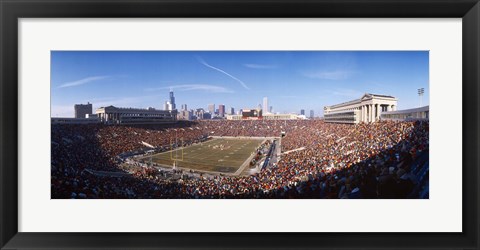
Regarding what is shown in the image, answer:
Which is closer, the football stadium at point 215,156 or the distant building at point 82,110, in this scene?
the distant building at point 82,110

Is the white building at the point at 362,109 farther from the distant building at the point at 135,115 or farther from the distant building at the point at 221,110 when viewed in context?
the distant building at the point at 135,115

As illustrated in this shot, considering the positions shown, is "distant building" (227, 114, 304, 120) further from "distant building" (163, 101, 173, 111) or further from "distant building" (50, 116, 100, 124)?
"distant building" (50, 116, 100, 124)

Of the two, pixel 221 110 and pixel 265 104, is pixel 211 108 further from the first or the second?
pixel 265 104

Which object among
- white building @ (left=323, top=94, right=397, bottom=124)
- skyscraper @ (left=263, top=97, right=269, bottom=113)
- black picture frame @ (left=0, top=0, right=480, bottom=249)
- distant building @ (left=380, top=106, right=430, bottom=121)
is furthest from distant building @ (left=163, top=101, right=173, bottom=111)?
distant building @ (left=380, top=106, right=430, bottom=121)

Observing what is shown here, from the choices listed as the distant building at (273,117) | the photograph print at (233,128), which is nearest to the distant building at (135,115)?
the photograph print at (233,128)
